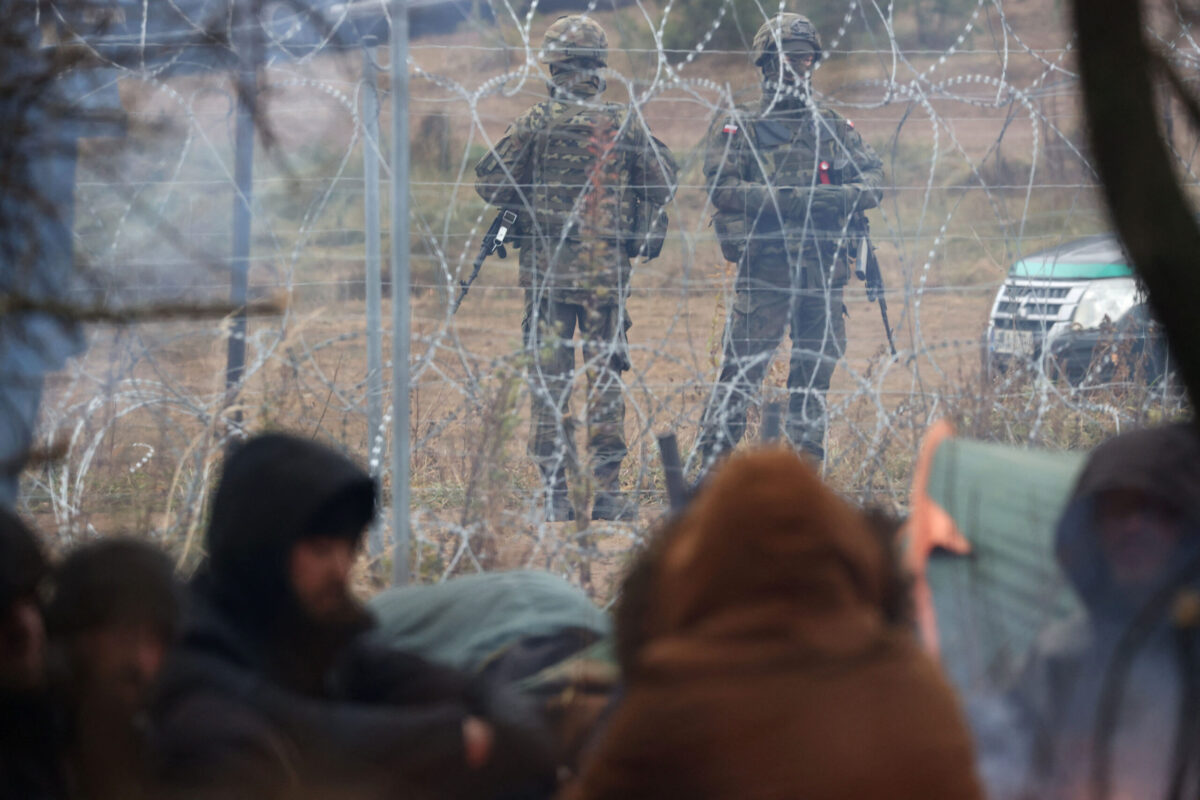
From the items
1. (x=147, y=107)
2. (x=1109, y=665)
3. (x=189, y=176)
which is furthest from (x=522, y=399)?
(x=1109, y=665)

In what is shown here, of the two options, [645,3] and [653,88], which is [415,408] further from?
[645,3]

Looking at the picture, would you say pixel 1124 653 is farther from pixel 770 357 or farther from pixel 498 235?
pixel 498 235

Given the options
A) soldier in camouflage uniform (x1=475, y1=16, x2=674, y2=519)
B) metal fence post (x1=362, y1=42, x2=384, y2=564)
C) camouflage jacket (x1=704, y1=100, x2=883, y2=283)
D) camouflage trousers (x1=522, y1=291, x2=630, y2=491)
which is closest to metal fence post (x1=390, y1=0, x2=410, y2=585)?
metal fence post (x1=362, y1=42, x2=384, y2=564)

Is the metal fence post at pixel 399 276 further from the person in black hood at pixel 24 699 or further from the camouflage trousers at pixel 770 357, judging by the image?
the person in black hood at pixel 24 699

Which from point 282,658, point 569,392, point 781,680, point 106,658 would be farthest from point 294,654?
point 569,392

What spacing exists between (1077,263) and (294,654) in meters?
3.66

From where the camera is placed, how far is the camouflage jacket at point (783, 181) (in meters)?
4.18

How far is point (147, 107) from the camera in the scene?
3.68 meters

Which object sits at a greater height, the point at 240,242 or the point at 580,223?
the point at 580,223

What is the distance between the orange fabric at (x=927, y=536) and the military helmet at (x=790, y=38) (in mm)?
2330

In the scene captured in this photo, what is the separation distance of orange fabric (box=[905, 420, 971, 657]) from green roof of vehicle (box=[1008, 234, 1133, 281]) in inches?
80.9

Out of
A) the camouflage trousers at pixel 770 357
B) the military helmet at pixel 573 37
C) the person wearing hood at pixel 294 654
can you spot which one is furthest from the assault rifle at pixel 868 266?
the person wearing hood at pixel 294 654

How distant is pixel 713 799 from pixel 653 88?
2786 millimetres

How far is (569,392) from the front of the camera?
3705 millimetres
